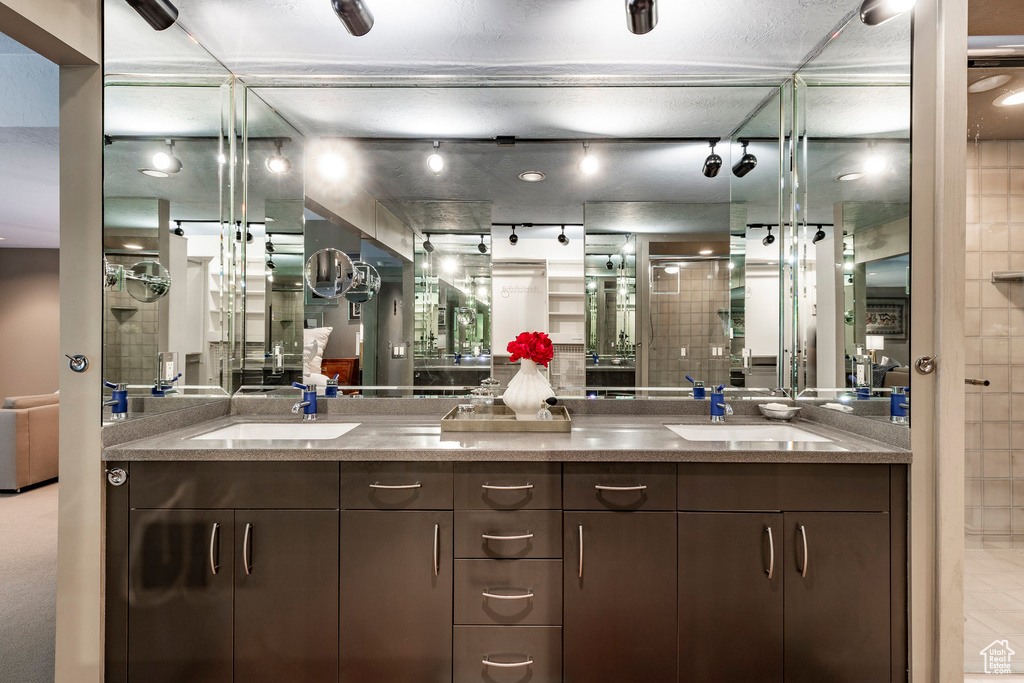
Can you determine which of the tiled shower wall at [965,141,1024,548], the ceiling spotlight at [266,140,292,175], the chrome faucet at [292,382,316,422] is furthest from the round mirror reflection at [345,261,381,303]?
the tiled shower wall at [965,141,1024,548]

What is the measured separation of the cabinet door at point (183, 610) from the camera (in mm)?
1637

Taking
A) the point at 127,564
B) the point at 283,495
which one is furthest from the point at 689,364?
the point at 127,564

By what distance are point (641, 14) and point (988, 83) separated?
141 centimetres

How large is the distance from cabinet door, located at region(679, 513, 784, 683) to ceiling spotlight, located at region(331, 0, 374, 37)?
2.02 metres

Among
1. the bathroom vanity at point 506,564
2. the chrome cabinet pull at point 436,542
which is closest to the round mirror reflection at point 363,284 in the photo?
the bathroom vanity at point 506,564

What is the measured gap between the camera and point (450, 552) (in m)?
1.64

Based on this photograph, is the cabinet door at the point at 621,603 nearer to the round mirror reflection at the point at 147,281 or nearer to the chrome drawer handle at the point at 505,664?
the chrome drawer handle at the point at 505,664

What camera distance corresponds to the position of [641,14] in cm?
162

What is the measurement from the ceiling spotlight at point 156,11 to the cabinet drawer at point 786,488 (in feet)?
7.85

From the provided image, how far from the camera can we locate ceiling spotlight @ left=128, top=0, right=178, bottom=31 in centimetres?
165

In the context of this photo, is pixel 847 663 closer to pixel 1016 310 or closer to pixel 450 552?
pixel 450 552

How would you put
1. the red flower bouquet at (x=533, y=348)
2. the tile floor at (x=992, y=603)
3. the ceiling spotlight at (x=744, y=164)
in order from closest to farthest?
the tile floor at (x=992, y=603) → the red flower bouquet at (x=533, y=348) → the ceiling spotlight at (x=744, y=164)

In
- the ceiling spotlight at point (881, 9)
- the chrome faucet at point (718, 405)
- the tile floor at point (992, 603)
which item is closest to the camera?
the ceiling spotlight at point (881, 9)

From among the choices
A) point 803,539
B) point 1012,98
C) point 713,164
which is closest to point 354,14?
point 713,164
